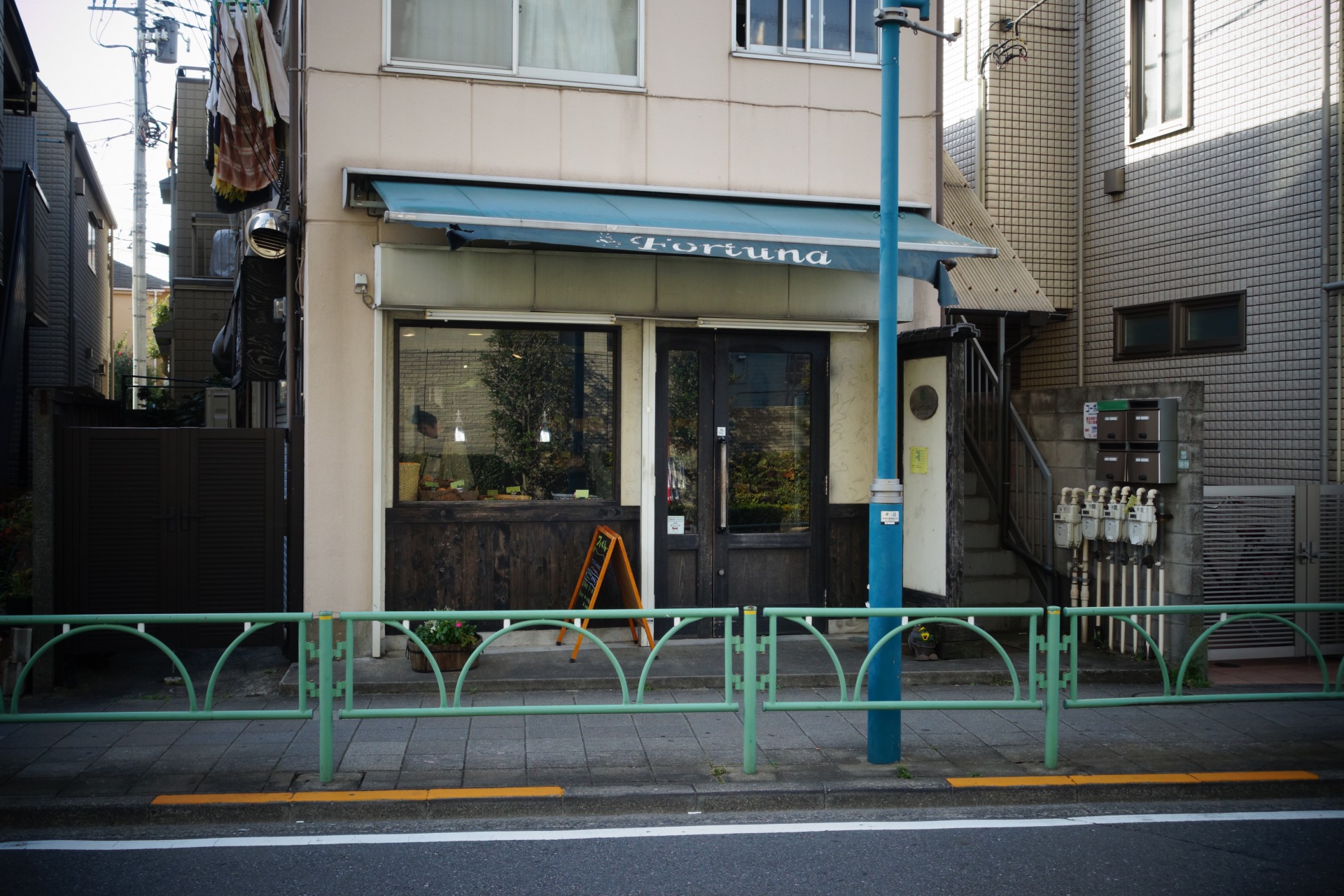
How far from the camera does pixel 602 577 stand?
29.7ft

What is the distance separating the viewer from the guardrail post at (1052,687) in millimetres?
6496

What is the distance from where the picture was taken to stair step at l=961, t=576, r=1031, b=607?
10.8 m

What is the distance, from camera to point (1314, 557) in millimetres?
10055

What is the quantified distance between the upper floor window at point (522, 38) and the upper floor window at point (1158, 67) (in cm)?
669

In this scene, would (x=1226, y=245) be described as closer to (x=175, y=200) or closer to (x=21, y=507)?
(x=21, y=507)

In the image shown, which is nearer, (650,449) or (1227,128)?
(650,449)

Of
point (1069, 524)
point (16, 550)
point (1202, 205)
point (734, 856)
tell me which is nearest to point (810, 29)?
point (1202, 205)

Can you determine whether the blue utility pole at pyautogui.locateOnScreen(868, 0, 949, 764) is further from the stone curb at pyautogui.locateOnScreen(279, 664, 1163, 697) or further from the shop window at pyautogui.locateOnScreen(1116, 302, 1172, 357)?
the shop window at pyautogui.locateOnScreen(1116, 302, 1172, 357)

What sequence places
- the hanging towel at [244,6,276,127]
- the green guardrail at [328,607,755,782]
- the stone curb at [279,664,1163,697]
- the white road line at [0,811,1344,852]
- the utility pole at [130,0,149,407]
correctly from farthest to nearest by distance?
1. the utility pole at [130,0,149,407]
2. the hanging towel at [244,6,276,127]
3. the stone curb at [279,664,1163,697]
4. the green guardrail at [328,607,755,782]
5. the white road line at [0,811,1344,852]

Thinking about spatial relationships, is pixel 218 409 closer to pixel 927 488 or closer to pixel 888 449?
pixel 927 488

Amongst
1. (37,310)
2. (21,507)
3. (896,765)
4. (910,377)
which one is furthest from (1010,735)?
(37,310)

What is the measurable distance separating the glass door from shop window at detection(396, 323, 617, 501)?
0.64m

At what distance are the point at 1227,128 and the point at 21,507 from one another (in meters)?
13.6

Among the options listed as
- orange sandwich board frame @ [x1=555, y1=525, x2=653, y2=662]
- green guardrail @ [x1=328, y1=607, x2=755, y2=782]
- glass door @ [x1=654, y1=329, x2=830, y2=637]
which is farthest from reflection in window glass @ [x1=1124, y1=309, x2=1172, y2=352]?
green guardrail @ [x1=328, y1=607, x2=755, y2=782]
